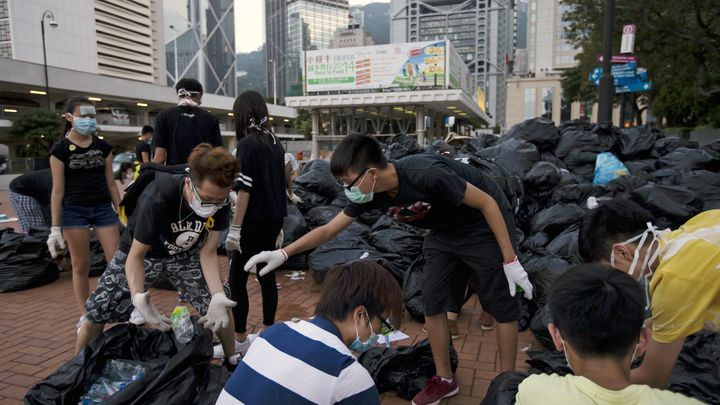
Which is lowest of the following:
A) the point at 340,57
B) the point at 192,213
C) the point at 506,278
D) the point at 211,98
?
the point at 506,278

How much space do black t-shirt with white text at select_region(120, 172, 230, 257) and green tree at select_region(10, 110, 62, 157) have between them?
27.3 metres

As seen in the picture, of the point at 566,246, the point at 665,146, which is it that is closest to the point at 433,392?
the point at 566,246

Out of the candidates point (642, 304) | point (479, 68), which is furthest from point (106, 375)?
point (479, 68)

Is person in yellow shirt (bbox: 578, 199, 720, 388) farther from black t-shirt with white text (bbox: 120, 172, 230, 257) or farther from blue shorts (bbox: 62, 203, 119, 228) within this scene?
blue shorts (bbox: 62, 203, 119, 228)

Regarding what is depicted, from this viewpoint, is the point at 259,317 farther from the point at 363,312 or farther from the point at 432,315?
the point at 363,312

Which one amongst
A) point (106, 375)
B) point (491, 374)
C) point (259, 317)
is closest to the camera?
point (106, 375)

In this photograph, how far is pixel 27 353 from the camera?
10.5 feet

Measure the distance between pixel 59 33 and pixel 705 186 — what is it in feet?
219

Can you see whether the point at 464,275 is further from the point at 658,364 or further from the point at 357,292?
the point at 357,292

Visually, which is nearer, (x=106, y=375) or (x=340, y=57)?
(x=106, y=375)

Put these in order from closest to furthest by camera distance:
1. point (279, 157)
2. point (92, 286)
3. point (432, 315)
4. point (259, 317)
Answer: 1. point (432, 315)
2. point (279, 157)
3. point (259, 317)
4. point (92, 286)

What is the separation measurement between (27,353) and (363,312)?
9.51 ft

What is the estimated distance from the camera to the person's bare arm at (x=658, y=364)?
4.96 feet

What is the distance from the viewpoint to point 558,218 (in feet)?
13.8
